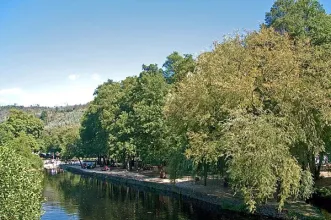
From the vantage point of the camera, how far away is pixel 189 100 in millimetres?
31734

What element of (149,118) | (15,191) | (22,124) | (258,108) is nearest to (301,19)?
(258,108)

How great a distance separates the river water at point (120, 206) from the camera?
101 ft

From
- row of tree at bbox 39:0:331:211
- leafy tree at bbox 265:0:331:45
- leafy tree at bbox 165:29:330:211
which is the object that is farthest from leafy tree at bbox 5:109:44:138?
leafy tree at bbox 165:29:330:211

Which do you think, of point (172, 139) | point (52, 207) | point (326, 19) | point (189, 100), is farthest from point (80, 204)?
point (326, 19)

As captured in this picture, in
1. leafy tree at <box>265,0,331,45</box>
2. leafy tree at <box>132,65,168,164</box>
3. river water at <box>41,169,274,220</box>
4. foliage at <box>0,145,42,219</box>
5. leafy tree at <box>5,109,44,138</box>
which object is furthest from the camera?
leafy tree at <box>5,109,44,138</box>

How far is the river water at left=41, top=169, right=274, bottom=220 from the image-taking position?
30.9 meters

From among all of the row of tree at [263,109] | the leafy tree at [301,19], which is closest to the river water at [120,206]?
the row of tree at [263,109]

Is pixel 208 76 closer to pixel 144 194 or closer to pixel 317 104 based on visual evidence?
pixel 317 104

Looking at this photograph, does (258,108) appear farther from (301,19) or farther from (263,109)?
(301,19)

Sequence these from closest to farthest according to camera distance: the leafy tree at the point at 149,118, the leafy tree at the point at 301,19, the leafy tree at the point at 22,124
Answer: the leafy tree at the point at 301,19 → the leafy tree at the point at 149,118 → the leafy tree at the point at 22,124

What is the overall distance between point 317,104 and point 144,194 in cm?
2325

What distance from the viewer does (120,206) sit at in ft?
119

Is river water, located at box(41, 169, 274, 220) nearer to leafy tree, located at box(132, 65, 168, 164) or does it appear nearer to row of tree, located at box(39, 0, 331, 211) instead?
row of tree, located at box(39, 0, 331, 211)

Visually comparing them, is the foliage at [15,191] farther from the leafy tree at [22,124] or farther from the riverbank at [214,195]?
the leafy tree at [22,124]
